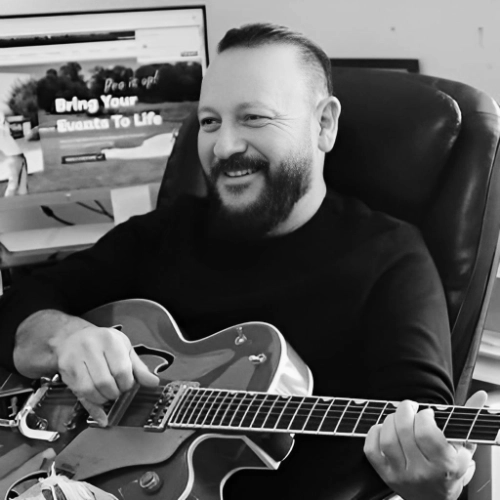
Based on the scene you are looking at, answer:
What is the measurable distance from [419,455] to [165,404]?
39cm

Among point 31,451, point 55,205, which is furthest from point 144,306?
point 55,205

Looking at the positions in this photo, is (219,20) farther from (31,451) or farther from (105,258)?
(31,451)

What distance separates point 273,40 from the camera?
4.54 feet

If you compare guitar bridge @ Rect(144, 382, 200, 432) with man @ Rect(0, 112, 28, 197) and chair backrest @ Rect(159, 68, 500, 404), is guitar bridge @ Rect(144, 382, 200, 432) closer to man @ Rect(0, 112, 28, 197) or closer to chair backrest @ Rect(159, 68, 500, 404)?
chair backrest @ Rect(159, 68, 500, 404)

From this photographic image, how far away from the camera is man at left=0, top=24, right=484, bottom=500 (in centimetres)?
124

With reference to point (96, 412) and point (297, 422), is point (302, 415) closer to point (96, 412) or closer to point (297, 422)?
point (297, 422)

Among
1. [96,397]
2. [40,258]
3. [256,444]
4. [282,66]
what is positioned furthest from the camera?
[40,258]

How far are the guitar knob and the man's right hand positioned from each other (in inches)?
4.5

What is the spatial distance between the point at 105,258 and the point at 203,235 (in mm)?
183

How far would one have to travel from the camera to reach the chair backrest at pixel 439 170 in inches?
54.2

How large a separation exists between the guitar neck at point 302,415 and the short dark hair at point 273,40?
0.56 m

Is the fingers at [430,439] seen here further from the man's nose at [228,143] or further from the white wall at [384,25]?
the white wall at [384,25]

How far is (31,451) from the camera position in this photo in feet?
4.20

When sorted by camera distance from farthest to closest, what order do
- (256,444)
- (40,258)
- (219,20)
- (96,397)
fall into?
(219,20) < (40,258) < (96,397) < (256,444)
